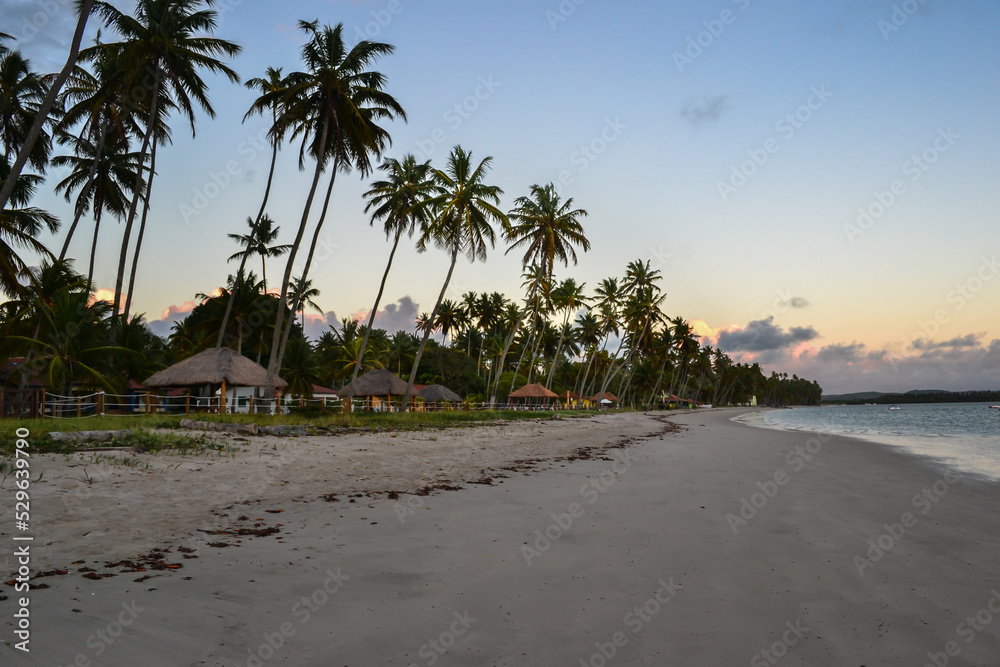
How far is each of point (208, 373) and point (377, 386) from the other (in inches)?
536

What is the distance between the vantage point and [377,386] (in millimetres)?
35719

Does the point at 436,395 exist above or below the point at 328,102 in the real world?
below

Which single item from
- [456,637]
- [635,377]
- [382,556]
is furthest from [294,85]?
[635,377]

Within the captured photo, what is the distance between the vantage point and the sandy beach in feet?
11.3

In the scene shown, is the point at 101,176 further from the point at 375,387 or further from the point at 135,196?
the point at 375,387

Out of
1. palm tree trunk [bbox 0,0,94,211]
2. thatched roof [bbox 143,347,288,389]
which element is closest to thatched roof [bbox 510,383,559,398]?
thatched roof [bbox 143,347,288,389]

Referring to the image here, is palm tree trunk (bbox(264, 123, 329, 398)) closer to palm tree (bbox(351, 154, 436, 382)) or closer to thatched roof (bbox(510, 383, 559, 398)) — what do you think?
palm tree (bbox(351, 154, 436, 382))

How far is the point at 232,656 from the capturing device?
3145 mm

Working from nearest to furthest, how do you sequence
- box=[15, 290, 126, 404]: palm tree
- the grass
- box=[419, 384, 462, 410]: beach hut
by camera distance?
the grass → box=[15, 290, 126, 404]: palm tree → box=[419, 384, 462, 410]: beach hut

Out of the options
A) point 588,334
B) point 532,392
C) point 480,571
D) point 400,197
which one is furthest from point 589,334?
point 480,571

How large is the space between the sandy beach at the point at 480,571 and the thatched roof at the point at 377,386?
2619cm

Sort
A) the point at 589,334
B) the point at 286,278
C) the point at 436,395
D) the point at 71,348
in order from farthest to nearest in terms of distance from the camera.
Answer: the point at 589,334, the point at 436,395, the point at 286,278, the point at 71,348

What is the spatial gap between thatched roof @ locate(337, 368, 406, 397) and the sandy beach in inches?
1031

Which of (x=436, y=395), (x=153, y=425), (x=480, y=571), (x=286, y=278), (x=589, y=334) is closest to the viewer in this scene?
(x=480, y=571)
